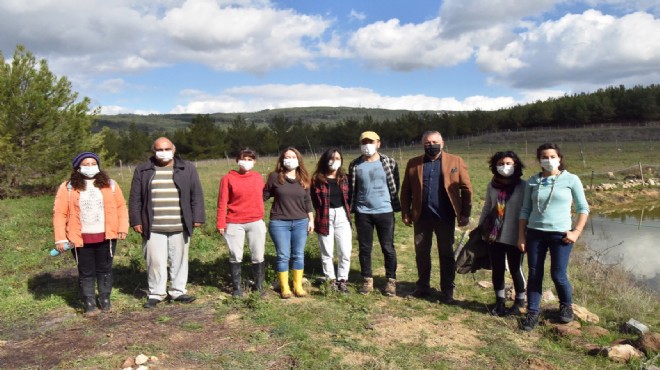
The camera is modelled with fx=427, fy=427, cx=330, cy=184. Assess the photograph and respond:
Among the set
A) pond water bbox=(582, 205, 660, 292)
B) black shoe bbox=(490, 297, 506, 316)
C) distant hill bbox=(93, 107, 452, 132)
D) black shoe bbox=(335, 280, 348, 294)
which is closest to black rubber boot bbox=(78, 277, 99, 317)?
black shoe bbox=(335, 280, 348, 294)

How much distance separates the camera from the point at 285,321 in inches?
193

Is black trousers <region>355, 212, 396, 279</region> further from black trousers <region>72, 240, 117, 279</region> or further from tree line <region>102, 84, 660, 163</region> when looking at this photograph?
tree line <region>102, 84, 660, 163</region>

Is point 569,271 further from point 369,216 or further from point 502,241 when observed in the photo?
point 369,216

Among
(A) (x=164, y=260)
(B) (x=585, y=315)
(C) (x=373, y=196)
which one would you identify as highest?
(C) (x=373, y=196)

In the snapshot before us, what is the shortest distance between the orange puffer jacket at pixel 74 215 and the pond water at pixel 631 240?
8570 mm

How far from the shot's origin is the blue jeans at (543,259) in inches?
183

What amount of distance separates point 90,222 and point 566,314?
5.66 meters

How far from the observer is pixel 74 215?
5062mm

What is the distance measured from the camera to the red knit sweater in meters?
5.51

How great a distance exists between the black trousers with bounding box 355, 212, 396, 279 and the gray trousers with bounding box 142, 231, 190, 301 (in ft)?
7.56

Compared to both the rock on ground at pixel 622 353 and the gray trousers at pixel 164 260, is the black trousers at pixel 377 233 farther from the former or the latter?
the rock on ground at pixel 622 353

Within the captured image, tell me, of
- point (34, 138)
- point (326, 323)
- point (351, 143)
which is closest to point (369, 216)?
point (326, 323)

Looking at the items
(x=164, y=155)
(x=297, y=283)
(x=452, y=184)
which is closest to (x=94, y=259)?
(x=164, y=155)

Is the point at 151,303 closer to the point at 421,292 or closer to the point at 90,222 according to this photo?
the point at 90,222
